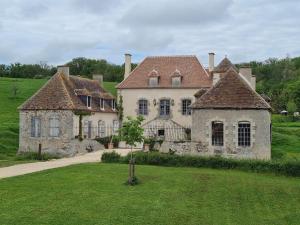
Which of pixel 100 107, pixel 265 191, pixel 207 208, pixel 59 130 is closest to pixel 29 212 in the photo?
pixel 207 208

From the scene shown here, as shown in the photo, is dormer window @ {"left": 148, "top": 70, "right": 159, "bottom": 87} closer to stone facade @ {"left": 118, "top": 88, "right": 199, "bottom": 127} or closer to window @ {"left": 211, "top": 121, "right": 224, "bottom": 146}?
stone facade @ {"left": 118, "top": 88, "right": 199, "bottom": 127}

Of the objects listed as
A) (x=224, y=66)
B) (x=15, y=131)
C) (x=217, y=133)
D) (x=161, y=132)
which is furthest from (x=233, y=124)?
(x=15, y=131)

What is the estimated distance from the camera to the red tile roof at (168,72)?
4103cm

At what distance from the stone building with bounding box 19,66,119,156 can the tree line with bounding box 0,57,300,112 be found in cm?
4874

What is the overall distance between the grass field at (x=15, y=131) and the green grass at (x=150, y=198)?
961cm

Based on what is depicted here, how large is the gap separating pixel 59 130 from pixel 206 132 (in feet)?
36.9

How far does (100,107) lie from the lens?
131 feet

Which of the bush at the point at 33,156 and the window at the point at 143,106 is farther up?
the window at the point at 143,106

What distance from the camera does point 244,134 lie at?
29781mm

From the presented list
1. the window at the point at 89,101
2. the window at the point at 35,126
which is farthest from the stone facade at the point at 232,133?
the window at the point at 35,126

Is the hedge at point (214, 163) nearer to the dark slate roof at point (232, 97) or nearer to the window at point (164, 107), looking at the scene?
the dark slate roof at point (232, 97)

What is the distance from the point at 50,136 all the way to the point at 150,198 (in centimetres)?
1910

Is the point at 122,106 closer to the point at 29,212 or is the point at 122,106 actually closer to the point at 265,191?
the point at 265,191

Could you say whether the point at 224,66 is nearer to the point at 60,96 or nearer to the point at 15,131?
the point at 60,96
